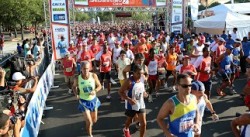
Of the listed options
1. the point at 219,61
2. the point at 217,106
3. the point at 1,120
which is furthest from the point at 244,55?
the point at 1,120

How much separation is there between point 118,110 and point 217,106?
3.04 meters

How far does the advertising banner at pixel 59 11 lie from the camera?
1722cm

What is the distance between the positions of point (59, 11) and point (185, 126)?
14.6 metres

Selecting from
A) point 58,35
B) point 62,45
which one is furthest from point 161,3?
point 62,45

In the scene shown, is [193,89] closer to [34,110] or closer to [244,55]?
[34,110]

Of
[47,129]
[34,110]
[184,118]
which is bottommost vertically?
[47,129]

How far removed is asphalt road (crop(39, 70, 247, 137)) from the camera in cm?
739

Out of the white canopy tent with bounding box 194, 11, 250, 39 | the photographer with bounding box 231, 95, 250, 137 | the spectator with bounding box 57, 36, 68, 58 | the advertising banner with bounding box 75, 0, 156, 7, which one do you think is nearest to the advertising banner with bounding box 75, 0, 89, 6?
the advertising banner with bounding box 75, 0, 156, 7

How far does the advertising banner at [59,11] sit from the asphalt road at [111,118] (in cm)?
721

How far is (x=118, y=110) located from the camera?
30.0 feet

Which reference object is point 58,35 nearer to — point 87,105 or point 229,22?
point 229,22

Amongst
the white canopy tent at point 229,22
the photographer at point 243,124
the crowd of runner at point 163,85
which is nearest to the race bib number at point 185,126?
the crowd of runner at point 163,85

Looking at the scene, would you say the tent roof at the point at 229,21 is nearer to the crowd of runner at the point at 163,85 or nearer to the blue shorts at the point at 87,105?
the crowd of runner at the point at 163,85

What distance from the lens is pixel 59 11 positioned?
17438 mm
